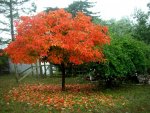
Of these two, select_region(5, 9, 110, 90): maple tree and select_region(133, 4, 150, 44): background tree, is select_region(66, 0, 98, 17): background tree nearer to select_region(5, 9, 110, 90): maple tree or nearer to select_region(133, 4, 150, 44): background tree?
select_region(133, 4, 150, 44): background tree

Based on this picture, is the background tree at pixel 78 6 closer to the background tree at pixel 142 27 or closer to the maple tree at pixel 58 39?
the background tree at pixel 142 27

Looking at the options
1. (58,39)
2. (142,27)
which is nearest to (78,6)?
(142,27)

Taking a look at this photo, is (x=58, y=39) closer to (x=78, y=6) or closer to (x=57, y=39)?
(x=57, y=39)

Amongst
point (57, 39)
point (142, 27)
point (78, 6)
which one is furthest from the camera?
point (78, 6)

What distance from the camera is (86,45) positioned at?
16.0 metres

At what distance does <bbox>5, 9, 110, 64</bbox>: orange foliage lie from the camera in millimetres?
15977

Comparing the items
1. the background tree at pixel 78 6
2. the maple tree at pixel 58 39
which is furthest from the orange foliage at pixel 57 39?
the background tree at pixel 78 6

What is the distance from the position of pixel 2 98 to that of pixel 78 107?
15.2ft

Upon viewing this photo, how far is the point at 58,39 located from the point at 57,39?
56mm

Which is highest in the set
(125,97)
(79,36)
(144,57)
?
(79,36)

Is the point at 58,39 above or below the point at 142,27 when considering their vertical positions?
below

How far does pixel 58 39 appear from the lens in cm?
1599

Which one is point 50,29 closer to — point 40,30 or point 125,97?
Answer: point 40,30

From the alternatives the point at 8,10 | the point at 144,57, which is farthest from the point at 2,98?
the point at 8,10
